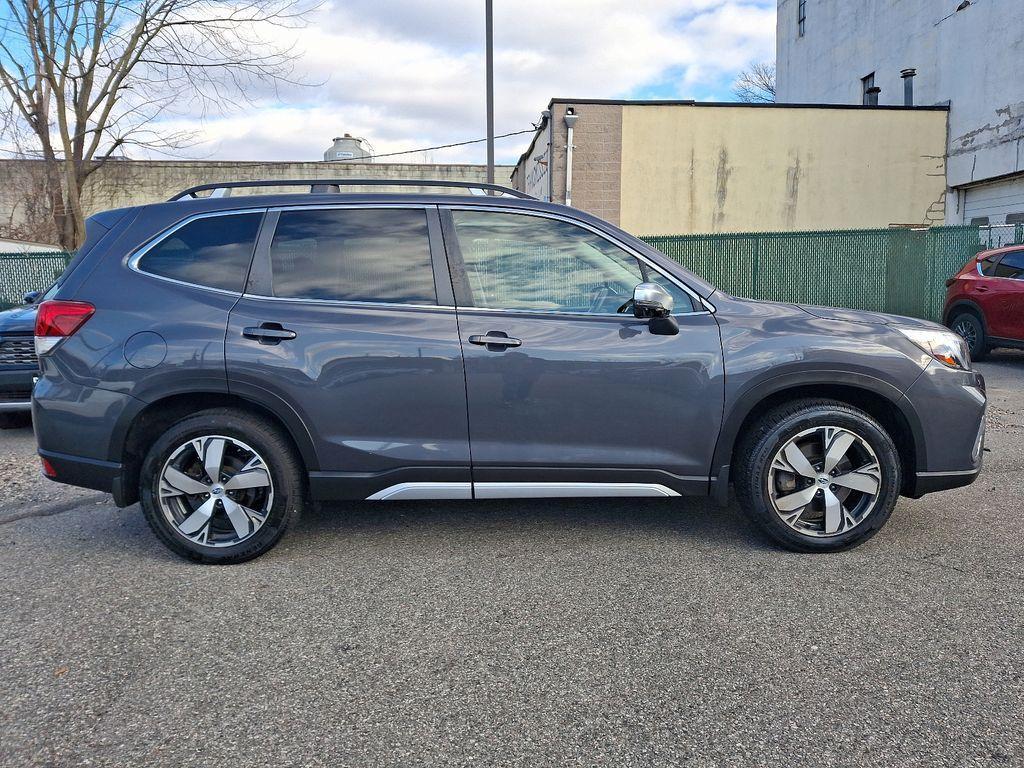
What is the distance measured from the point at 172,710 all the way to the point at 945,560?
348cm

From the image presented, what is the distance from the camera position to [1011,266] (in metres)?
10.4

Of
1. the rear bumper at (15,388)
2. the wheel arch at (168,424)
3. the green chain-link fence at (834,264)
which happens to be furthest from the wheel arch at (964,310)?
the rear bumper at (15,388)

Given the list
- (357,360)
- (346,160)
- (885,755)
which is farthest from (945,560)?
(346,160)

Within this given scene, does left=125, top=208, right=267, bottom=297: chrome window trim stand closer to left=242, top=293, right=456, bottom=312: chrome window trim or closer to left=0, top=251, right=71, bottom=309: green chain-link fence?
left=242, top=293, right=456, bottom=312: chrome window trim

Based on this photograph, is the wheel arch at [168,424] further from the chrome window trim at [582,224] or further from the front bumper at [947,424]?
the front bumper at [947,424]

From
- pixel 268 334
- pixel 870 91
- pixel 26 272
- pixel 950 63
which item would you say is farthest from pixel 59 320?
pixel 870 91

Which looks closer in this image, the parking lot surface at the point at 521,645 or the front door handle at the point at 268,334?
the parking lot surface at the point at 521,645

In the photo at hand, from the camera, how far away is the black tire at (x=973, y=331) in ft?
35.2

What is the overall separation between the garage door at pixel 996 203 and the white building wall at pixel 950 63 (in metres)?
0.33

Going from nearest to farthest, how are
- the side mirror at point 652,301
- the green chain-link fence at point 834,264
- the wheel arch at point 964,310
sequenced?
1. the side mirror at point 652,301
2. the wheel arch at point 964,310
3. the green chain-link fence at point 834,264

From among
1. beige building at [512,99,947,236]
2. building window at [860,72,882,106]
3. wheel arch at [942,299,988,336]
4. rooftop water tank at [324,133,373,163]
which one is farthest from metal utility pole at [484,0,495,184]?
rooftop water tank at [324,133,373,163]

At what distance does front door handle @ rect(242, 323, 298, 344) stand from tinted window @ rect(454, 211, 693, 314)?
0.92 metres

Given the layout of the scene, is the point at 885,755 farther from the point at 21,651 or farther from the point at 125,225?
the point at 125,225

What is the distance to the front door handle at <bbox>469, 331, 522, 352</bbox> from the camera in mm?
3666
